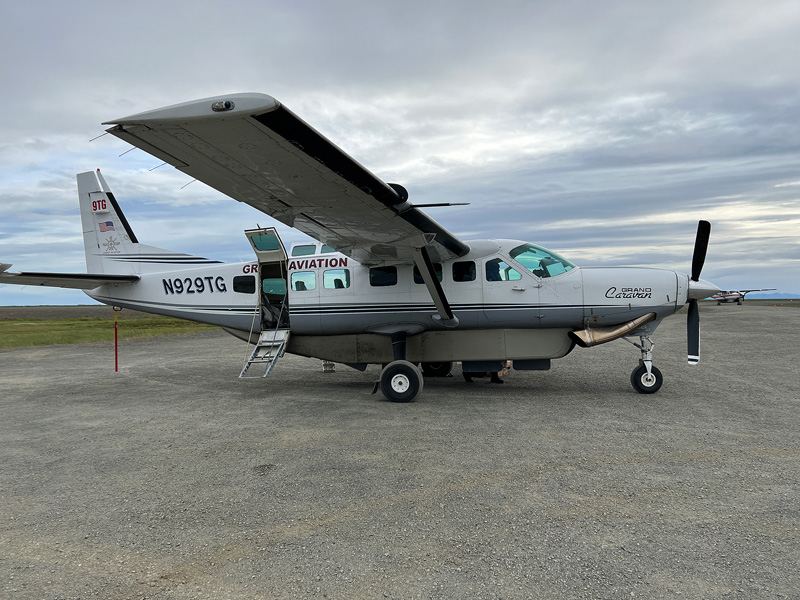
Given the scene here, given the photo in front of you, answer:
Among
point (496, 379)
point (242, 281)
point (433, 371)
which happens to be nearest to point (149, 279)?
point (242, 281)

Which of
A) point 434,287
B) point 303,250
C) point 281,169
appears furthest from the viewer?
point 303,250

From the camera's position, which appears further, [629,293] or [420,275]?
[420,275]

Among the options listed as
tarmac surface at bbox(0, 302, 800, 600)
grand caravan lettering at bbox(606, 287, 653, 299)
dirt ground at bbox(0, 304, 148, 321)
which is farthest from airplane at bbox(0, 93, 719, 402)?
dirt ground at bbox(0, 304, 148, 321)

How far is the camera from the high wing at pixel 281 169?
15.0ft

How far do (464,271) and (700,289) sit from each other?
4.16 meters

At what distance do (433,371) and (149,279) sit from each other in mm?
6957

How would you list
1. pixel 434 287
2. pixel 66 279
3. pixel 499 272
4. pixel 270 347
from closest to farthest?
pixel 434 287 → pixel 499 272 → pixel 270 347 → pixel 66 279

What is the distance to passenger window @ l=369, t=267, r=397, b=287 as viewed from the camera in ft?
32.4

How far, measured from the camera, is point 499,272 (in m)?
9.52

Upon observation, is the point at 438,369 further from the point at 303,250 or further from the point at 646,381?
the point at 646,381

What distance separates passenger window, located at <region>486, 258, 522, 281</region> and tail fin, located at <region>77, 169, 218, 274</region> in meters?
6.63

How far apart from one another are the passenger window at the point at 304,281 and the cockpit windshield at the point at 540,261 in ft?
13.0

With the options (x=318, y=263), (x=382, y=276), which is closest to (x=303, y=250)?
(x=318, y=263)

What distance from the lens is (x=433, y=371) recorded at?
39.1 feet
